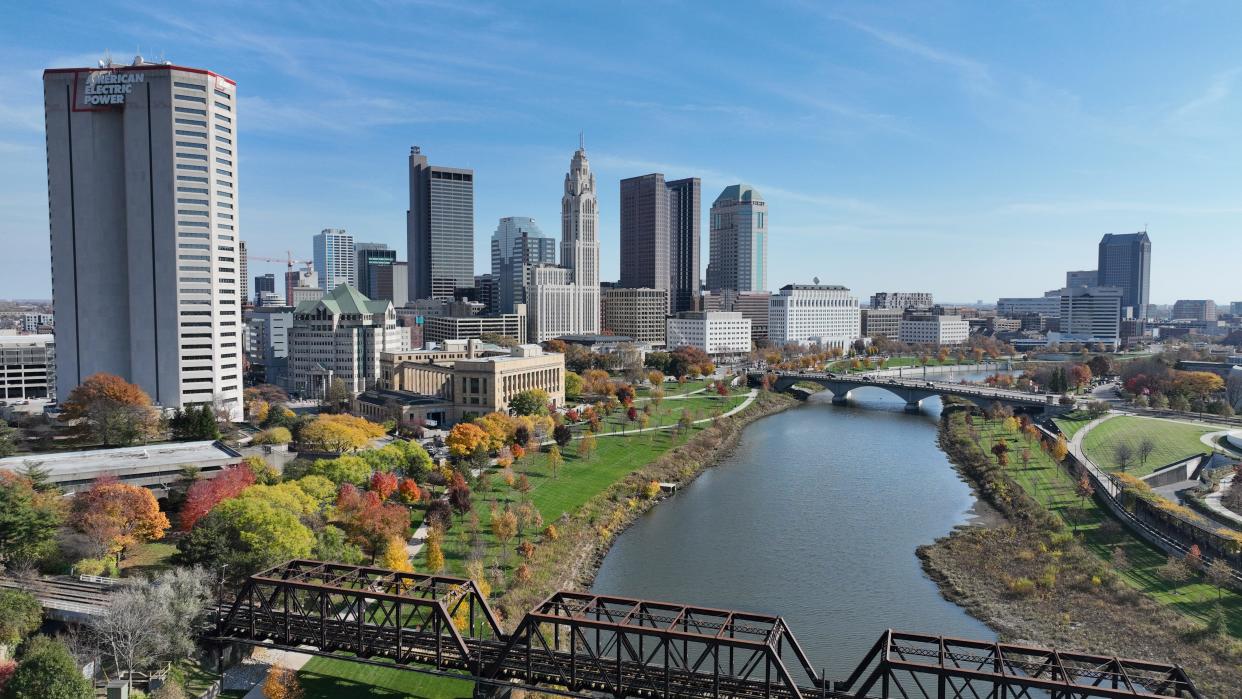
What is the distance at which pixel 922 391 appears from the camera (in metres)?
74.2

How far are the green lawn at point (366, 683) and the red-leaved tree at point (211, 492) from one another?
24.6ft

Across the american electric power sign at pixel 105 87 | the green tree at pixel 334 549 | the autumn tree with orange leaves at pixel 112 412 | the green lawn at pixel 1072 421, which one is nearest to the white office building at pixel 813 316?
the green lawn at pixel 1072 421

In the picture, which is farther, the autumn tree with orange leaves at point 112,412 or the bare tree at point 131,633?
the autumn tree with orange leaves at point 112,412

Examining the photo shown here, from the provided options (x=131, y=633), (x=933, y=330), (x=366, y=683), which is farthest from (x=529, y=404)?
(x=933, y=330)

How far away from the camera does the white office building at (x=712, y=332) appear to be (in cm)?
12012

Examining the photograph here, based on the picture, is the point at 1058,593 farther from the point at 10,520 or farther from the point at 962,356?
the point at 962,356

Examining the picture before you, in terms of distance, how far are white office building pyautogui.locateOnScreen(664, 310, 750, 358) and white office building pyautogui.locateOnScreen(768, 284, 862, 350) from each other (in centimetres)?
1013

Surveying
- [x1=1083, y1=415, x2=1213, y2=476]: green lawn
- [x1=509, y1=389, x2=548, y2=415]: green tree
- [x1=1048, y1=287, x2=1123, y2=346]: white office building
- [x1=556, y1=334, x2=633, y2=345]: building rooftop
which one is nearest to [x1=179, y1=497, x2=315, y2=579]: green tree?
[x1=509, y1=389, x2=548, y2=415]: green tree

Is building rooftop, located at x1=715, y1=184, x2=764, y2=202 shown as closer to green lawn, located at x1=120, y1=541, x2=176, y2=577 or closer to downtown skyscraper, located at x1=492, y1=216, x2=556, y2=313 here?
downtown skyscraper, located at x1=492, y1=216, x2=556, y2=313

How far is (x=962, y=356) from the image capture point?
4941 inches

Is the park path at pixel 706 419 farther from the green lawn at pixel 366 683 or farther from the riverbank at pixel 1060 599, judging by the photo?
the green lawn at pixel 366 683

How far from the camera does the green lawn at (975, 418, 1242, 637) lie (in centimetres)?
2533

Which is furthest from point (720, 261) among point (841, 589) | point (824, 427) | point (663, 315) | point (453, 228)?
point (841, 589)

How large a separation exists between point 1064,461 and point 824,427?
74.5 ft
